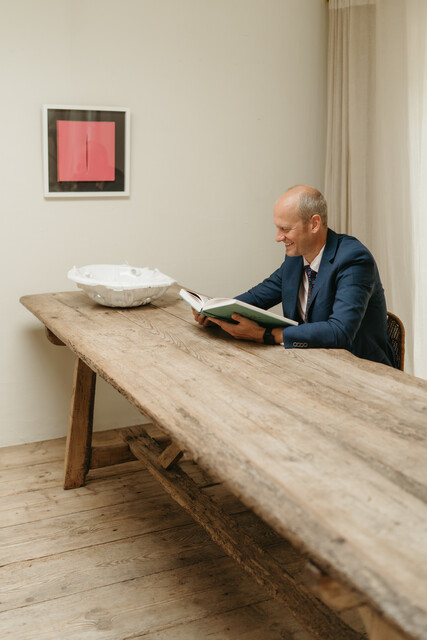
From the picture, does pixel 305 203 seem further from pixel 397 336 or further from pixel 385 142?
pixel 385 142

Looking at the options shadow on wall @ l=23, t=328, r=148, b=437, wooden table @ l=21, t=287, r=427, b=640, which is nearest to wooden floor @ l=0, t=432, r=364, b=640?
wooden table @ l=21, t=287, r=427, b=640

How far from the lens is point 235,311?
237 centimetres

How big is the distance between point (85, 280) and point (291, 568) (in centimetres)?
135

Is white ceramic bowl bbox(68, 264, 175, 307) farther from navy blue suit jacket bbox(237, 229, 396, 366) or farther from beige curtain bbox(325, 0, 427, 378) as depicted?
beige curtain bbox(325, 0, 427, 378)

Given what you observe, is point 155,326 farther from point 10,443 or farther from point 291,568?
point 10,443

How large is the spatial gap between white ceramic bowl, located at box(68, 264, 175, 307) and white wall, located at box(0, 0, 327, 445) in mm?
372

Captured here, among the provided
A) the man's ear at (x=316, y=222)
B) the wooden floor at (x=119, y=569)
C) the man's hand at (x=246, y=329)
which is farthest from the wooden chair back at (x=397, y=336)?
the wooden floor at (x=119, y=569)

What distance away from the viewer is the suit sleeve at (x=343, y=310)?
236 centimetres

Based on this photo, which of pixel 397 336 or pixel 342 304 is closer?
pixel 342 304

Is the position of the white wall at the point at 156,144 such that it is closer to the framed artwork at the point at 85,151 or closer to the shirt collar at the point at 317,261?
the framed artwork at the point at 85,151

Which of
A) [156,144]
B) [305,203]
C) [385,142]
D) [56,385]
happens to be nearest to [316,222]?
[305,203]

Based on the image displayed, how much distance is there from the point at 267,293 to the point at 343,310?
24.5 inches

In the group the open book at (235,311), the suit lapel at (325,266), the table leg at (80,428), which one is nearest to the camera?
the open book at (235,311)

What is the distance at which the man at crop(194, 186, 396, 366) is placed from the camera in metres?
2.40
